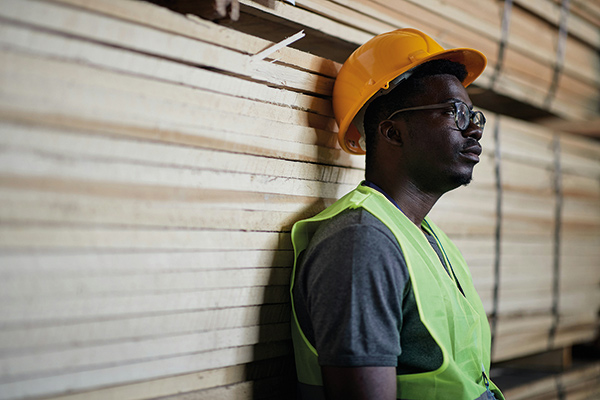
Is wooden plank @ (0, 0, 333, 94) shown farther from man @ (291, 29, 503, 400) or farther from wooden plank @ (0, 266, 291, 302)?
wooden plank @ (0, 266, 291, 302)

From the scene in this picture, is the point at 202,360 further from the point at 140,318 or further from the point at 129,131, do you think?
the point at 129,131

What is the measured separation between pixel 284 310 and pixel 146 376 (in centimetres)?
56

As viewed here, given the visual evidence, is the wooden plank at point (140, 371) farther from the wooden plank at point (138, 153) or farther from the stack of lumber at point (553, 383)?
the stack of lumber at point (553, 383)

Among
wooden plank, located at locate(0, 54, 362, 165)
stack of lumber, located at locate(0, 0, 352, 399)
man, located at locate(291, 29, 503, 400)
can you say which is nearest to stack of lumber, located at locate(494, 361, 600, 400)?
man, located at locate(291, 29, 503, 400)

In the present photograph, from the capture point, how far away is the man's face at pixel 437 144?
6.36 feet

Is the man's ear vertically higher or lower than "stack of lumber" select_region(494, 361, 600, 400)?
higher

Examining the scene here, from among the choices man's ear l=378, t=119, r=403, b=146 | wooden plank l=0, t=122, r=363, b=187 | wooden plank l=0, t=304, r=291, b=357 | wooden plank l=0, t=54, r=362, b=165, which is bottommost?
wooden plank l=0, t=304, r=291, b=357

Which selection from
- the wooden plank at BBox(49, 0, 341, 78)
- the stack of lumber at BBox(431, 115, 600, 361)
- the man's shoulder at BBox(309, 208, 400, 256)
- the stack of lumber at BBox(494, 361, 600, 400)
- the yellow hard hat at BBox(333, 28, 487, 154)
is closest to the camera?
the wooden plank at BBox(49, 0, 341, 78)

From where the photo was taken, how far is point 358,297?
61.1 inches

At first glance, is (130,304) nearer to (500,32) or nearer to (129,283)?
(129,283)

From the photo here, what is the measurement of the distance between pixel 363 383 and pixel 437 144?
3.02ft

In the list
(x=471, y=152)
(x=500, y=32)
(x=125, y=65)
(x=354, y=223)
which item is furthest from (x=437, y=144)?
(x=500, y=32)

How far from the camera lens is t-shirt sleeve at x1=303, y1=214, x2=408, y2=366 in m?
1.53

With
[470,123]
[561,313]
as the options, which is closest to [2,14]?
[470,123]
